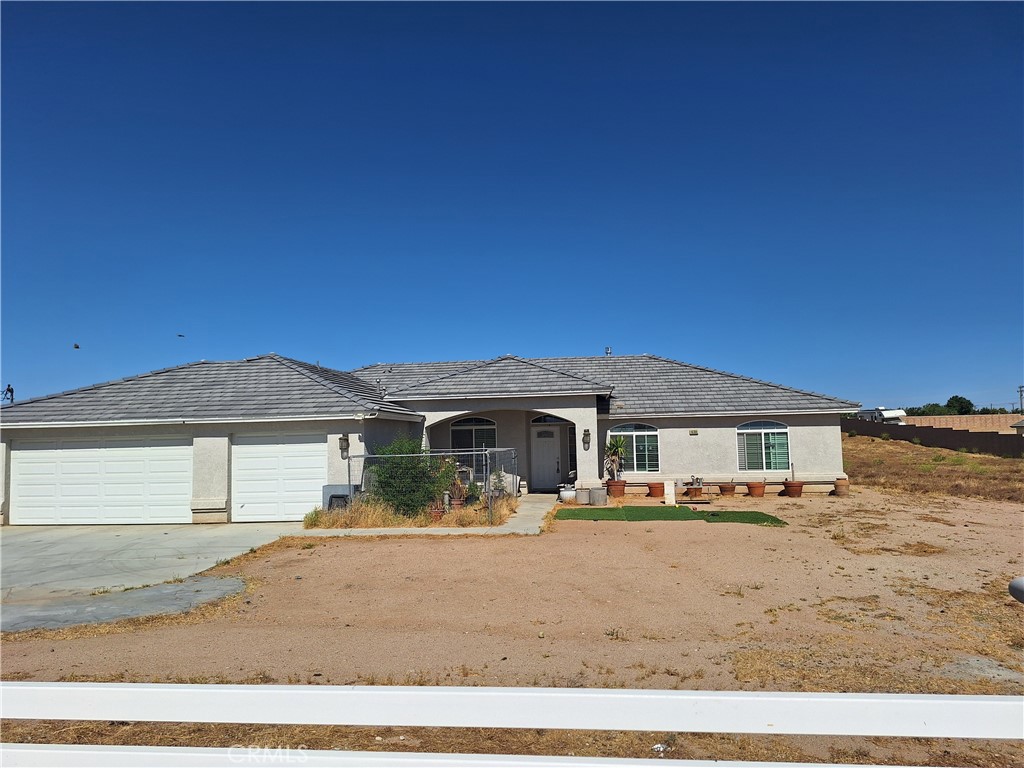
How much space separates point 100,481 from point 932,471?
32.6 metres

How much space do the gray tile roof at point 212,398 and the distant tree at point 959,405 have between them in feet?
233

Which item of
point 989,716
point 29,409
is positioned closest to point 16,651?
point 989,716

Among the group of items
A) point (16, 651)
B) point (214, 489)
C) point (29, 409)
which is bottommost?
point (16, 651)

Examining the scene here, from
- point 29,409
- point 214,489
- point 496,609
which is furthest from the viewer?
point 29,409

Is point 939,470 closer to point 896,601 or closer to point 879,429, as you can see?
point 879,429

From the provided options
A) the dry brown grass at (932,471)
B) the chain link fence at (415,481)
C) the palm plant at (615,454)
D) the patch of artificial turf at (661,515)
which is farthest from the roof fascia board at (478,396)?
the dry brown grass at (932,471)

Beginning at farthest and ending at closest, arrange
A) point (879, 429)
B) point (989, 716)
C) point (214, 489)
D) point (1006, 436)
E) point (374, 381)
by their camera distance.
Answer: point (879, 429) → point (1006, 436) → point (374, 381) → point (214, 489) → point (989, 716)

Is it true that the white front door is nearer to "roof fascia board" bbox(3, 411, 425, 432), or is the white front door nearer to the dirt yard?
"roof fascia board" bbox(3, 411, 425, 432)

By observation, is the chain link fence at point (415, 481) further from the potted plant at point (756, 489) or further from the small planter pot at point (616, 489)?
the potted plant at point (756, 489)

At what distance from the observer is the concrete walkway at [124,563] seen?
888 centimetres

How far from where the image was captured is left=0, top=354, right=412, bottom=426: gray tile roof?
58.5 ft

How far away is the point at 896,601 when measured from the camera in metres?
8.48

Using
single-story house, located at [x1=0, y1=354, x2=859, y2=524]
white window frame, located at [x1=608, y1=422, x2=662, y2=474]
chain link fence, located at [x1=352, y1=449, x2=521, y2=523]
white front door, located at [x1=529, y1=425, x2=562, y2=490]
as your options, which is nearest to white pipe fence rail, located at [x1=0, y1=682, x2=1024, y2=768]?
chain link fence, located at [x1=352, y1=449, x2=521, y2=523]

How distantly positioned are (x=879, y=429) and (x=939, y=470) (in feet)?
65.8
